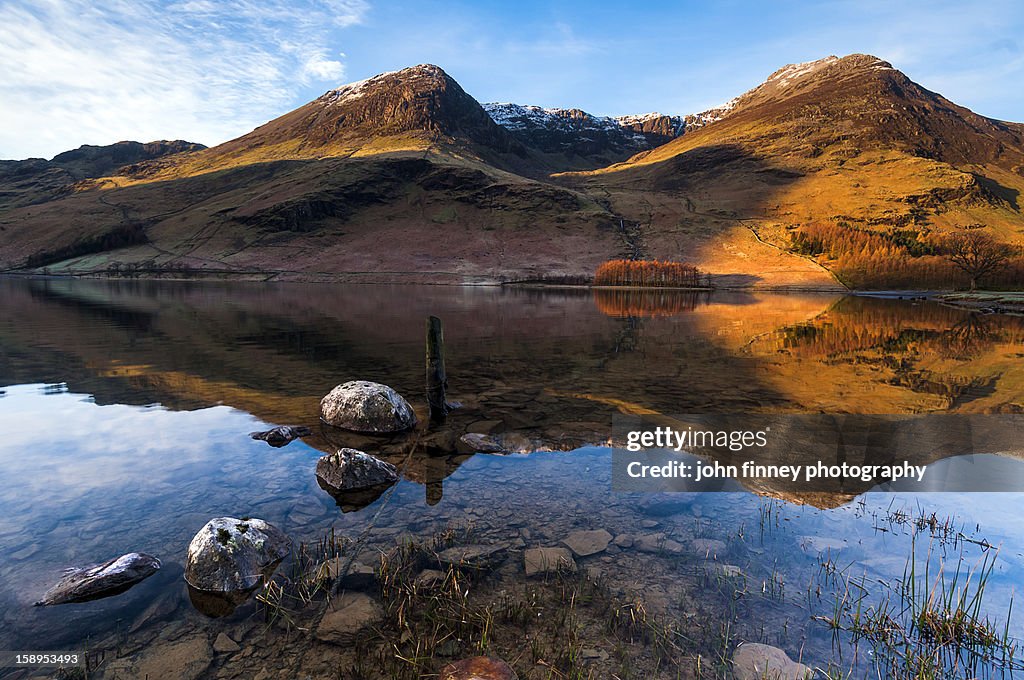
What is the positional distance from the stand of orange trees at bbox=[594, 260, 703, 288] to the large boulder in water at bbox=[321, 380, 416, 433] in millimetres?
83216

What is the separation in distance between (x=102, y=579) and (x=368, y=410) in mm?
6692

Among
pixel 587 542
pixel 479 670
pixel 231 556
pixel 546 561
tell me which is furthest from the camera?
pixel 587 542

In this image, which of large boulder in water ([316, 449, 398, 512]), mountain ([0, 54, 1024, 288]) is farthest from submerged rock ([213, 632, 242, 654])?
mountain ([0, 54, 1024, 288])

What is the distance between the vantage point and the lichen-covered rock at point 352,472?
8.88 metres

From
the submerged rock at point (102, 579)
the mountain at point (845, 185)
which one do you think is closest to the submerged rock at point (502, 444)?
the submerged rock at point (102, 579)

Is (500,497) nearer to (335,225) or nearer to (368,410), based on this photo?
(368,410)

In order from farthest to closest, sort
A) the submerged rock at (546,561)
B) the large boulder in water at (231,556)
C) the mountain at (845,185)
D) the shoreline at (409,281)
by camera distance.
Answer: the mountain at (845,185), the shoreline at (409,281), the submerged rock at (546,561), the large boulder in water at (231,556)

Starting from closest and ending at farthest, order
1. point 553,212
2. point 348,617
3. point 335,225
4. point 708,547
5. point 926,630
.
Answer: point 926,630
point 348,617
point 708,547
point 553,212
point 335,225

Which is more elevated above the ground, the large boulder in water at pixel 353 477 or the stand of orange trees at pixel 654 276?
the stand of orange trees at pixel 654 276

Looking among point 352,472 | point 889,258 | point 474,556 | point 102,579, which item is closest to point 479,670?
point 474,556

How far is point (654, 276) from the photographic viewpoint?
296 ft

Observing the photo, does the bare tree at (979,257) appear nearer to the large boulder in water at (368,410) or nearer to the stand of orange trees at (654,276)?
the stand of orange trees at (654,276)

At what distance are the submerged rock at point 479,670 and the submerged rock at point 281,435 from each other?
26.6ft

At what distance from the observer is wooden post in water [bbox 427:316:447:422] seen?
13.3 metres
